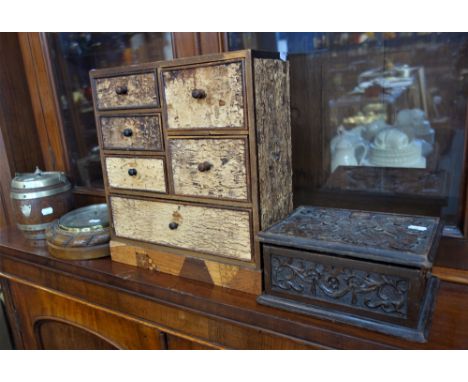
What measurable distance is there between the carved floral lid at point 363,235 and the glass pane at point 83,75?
87 centimetres

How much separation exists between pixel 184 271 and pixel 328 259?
1.38 ft

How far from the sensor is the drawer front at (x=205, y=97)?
869 mm

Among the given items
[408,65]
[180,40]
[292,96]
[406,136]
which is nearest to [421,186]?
[406,136]

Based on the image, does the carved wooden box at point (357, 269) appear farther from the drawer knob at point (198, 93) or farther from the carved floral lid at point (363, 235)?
the drawer knob at point (198, 93)

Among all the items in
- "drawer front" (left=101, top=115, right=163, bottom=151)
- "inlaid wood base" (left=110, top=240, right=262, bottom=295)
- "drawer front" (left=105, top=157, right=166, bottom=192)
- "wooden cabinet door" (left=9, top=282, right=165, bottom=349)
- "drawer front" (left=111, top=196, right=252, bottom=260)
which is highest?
"drawer front" (left=101, top=115, right=163, bottom=151)

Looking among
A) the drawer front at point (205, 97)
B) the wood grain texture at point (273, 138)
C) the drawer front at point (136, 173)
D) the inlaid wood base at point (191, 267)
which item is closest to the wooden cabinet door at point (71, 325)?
the inlaid wood base at point (191, 267)

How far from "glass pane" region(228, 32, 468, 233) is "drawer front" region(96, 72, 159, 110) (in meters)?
0.36

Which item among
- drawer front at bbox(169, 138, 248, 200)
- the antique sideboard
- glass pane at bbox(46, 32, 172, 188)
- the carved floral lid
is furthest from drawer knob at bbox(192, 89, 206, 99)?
glass pane at bbox(46, 32, 172, 188)

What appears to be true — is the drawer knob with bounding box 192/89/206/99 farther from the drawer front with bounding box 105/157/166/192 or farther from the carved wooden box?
the carved wooden box

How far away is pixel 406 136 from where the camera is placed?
1.14m

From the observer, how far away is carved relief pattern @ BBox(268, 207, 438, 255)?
807 mm

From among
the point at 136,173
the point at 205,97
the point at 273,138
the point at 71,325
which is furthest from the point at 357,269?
the point at 71,325

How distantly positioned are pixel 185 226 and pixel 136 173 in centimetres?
21
